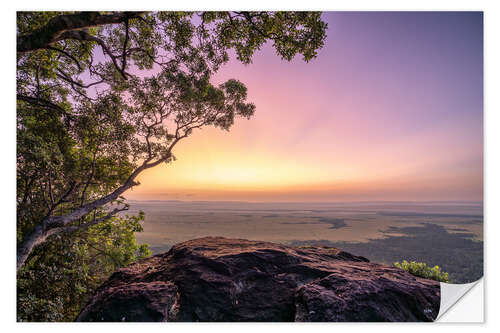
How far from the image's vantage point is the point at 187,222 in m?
28.3

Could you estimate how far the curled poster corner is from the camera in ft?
12.1

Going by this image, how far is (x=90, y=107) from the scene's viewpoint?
196 inches

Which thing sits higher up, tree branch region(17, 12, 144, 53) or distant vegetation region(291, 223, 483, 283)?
tree branch region(17, 12, 144, 53)

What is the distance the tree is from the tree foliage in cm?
2

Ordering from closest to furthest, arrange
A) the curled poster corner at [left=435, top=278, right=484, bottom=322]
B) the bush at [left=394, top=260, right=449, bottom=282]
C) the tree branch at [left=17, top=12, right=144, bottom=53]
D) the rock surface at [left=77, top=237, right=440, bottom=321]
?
the rock surface at [left=77, top=237, right=440, bottom=321] < the tree branch at [left=17, top=12, right=144, bottom=53] < the curled poster corner at [left=435, top=278, right=484, bottom=322] < the bush at [left=394, top=260, right=449, bottom=282]

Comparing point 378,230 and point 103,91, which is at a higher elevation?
point 103,91

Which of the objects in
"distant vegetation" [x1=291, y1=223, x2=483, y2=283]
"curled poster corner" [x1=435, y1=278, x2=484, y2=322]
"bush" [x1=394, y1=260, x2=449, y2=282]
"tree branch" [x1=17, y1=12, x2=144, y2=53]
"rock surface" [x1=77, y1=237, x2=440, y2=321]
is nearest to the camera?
"rock surface" [x1=77, y1=237, x2=440, y2=321]

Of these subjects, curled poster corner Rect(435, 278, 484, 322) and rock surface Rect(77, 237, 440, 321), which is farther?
curled poster corner Rect(435, 278, 484, 322)

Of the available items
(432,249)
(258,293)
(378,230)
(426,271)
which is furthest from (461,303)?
(378,230)

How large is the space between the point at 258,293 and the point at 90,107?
19.5 feet

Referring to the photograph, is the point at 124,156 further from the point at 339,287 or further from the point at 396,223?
the point at 396,223

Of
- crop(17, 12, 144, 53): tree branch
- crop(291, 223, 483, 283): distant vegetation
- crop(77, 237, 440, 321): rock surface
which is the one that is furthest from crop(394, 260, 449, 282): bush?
crop(17, 12, 144, 53): tree branch

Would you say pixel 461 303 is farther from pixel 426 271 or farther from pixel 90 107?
pixel 90 107

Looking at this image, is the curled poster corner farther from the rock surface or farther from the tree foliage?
the tree foliage
